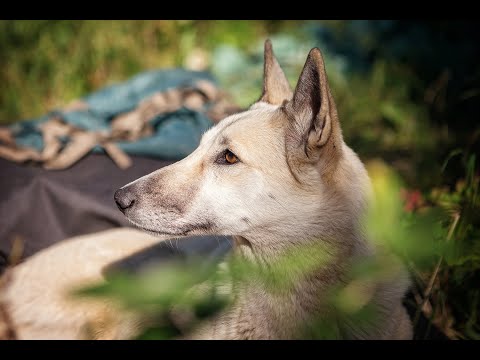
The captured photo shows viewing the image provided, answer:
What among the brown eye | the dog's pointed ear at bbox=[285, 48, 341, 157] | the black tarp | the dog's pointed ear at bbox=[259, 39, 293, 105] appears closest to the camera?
the dog's pointed ear at bbox=[285, 48, 341, 157]

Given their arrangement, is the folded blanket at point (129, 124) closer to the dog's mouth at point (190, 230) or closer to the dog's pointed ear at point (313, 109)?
the dog's mouth at point (190, 230)

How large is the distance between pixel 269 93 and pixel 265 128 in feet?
1.33

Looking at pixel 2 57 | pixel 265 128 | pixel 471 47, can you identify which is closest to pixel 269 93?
pixel 265 128

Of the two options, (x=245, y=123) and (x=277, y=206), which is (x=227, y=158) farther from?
(x=277, y=206)

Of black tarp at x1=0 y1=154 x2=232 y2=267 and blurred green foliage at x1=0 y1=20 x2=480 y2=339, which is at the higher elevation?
blurred green foliage at x1=0 y1=20 x2=480 y2=339

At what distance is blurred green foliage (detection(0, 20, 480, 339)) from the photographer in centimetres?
314

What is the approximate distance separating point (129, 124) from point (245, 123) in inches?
69.9

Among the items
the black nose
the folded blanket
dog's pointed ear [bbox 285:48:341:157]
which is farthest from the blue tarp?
dog's pointed ear [bbox 285:48:341:157]

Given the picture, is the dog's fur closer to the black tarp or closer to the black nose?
the black nose

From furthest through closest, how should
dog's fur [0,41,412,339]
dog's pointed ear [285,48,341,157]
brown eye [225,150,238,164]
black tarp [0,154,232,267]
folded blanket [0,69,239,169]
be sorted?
folded blanket [0,69,239,169], black tarp [0,154,232,267], brown eye [225,150,238,164], dog's fur [0,41,412,339], dog's pointed ear [285,48,341,157]

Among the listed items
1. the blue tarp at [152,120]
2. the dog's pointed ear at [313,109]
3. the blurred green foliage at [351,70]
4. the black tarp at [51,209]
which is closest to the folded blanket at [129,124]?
the blue tarp at [152,120]

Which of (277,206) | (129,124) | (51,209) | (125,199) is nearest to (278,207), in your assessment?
(277,206)
